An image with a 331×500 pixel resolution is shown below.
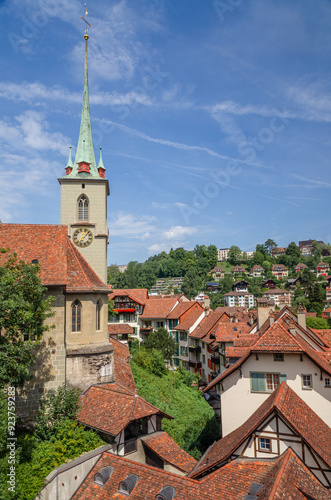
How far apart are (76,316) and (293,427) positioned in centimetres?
1392

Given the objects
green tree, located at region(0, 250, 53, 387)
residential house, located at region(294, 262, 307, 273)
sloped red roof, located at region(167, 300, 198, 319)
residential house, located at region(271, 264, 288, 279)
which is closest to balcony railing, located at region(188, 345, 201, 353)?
sloped red roof, located at region(167, 300, 198, 319)

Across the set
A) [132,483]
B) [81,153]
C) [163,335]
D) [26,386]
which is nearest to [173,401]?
[163,335]

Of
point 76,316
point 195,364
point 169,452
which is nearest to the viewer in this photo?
point 169,452

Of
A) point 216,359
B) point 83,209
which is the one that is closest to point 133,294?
point 216,359

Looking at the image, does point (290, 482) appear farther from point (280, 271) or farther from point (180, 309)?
point (280, 271)

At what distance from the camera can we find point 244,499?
11.8 metres

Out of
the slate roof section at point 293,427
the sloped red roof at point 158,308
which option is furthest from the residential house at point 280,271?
the slate roof section at point 293,427

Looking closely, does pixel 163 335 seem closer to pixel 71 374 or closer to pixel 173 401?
pixel 173 401

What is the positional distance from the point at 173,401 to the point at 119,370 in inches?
393

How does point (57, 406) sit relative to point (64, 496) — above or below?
above

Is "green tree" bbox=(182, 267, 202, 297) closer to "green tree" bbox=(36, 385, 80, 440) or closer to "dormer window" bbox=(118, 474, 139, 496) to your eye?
"green tree" bbox=(36, 385, 80, 440)

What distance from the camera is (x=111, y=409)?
18906mm

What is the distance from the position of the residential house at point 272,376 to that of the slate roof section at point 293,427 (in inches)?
84.1

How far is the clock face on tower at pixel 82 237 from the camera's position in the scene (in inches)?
1337
